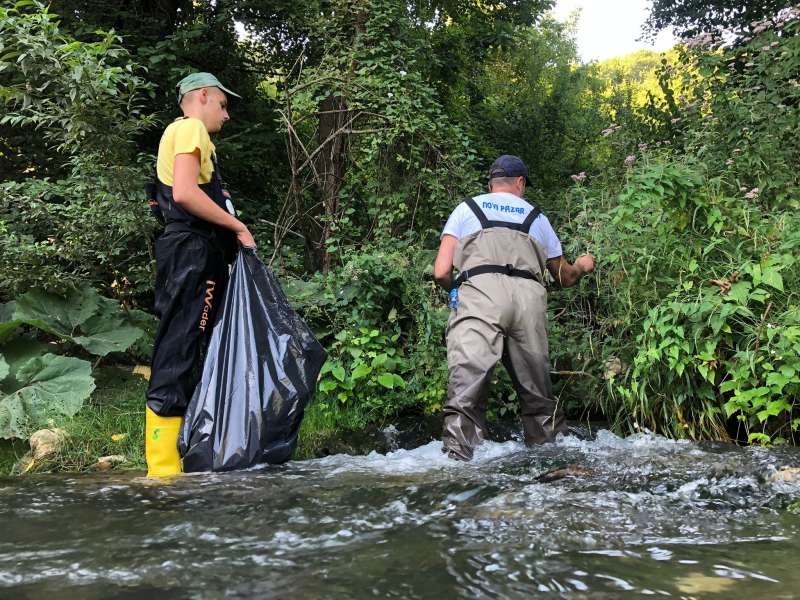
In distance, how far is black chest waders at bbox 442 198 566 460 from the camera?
12.2 feet

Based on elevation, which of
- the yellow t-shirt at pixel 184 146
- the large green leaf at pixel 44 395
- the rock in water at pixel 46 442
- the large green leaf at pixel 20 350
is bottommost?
the rock in water at pixel 46 442

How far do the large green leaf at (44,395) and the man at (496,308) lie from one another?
236 cm

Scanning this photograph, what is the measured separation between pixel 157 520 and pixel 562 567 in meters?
1.44

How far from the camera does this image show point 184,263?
3.33m

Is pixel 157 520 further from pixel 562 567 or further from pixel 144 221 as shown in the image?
pixel 144 221

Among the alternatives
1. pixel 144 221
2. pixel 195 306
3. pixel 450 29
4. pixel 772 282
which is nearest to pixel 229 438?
pixel 195 306

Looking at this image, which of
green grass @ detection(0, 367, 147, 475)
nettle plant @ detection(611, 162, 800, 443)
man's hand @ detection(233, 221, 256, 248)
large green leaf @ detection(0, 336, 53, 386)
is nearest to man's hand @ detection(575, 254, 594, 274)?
nettle plant @ detection(611, 162, 800, 443)

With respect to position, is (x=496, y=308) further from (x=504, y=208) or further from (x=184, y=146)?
(x=184, y=146)

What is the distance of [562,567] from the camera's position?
6.41 ft

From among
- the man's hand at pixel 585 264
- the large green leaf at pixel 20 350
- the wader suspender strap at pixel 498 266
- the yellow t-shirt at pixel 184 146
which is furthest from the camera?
the large green leaf at pixel 20 350

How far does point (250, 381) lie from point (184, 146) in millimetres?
1170

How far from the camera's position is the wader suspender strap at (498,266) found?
12.6 feet

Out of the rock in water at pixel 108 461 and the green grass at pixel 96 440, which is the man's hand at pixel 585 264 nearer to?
the green grass at pixel 96 440

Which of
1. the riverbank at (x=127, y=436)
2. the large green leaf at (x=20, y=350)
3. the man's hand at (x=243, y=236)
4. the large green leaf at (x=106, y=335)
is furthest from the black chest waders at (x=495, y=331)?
the large green leaf at (x=20, y=350)
